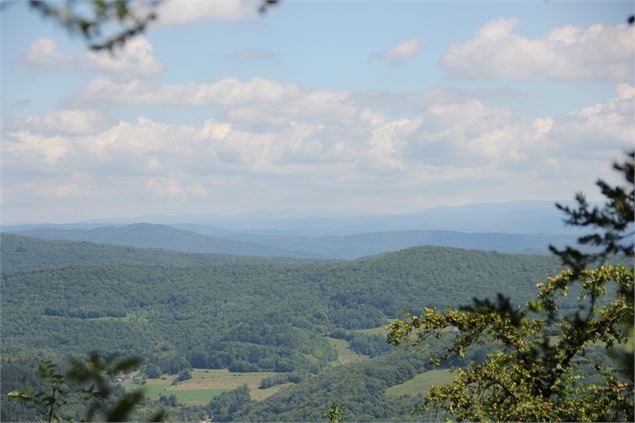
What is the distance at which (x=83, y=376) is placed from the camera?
504 centimetres

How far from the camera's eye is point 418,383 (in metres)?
134

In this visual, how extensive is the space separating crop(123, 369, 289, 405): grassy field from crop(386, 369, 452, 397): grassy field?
42824 millimetres

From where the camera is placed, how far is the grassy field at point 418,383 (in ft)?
422

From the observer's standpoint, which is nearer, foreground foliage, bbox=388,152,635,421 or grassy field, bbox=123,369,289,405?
foreground foliage, bbox=388,152,635,421

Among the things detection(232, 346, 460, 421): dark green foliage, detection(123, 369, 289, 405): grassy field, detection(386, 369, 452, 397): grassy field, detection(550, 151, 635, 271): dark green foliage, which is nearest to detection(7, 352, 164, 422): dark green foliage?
detection(550, 151, 635, 271): dark green foliage

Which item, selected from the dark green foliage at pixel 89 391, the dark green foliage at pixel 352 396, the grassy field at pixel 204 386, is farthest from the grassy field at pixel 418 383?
the dark green foliage at pixel 89 391

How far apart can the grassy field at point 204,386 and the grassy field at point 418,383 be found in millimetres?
42824

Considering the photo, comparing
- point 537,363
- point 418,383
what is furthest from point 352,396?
point 537,363

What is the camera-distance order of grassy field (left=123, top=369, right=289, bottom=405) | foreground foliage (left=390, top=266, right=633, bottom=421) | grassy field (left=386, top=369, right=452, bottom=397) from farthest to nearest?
1. grassy field (left=123, top=369, right=289, bottom=405)
2. grassy field (left=386, top=369, right=452, bottom=397)
3. foreground foliage (left=390, top=266, right=633, bottom=421)

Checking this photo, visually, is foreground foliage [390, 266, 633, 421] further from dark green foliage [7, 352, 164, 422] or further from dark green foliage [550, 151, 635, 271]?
dark green foliage [7, 352, 164, 422]

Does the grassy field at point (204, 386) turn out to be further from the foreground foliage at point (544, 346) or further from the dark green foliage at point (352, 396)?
the foreground foliage at point (544, 346)

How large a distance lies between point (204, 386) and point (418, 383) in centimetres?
6852

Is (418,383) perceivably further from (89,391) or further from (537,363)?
(89,391)

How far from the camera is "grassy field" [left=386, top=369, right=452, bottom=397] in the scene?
422 ft
